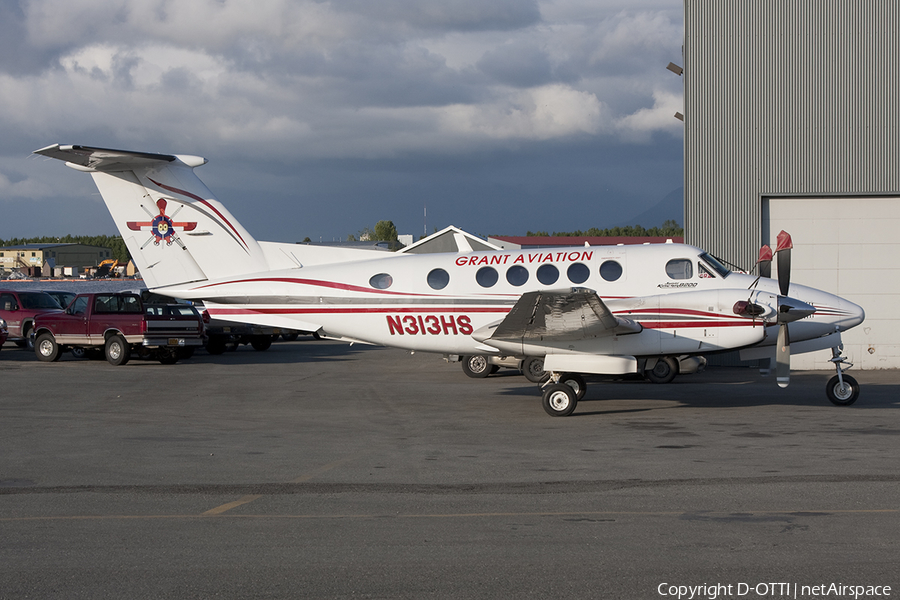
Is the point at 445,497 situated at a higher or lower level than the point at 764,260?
lower

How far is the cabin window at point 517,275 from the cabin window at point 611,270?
133 cm

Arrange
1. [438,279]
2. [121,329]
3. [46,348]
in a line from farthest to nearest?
1. [46,348]
2. [121,329]
3. [438,279]

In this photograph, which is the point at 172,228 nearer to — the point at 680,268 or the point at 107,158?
the point at 107,158

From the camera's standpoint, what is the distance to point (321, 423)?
12141 mm

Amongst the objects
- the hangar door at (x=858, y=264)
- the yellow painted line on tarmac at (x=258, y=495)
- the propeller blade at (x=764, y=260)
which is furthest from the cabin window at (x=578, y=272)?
the hangar door at (x=858, y=264)

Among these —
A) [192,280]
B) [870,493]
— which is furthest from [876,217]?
[192,280]

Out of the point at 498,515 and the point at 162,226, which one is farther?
the point at 162,226

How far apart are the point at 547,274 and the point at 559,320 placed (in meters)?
1.40

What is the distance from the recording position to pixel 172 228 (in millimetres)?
14719

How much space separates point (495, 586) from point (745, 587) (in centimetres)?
157

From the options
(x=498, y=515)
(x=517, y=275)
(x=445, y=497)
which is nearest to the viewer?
(x=498, y=515)

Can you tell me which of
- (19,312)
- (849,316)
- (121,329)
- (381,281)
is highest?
(381,281)

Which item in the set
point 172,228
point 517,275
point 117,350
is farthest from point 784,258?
point 117,350

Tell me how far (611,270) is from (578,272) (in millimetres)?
571
